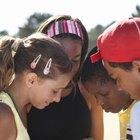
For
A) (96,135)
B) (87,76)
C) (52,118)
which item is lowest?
(96,135)

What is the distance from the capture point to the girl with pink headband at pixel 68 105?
3.11 metres

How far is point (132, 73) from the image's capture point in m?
2.59

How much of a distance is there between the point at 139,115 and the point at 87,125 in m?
1.01

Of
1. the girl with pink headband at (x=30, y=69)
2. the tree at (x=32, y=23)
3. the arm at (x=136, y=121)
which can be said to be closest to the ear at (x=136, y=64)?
the arm at (x=136, y=121)

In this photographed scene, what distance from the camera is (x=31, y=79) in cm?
266

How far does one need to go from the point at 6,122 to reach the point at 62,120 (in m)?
0.85

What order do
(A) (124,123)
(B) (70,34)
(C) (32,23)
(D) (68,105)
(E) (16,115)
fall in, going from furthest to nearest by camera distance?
(C) (32,23), (D) (68,105), (B) (70,34), (A) (124,123), (E) (16,115)

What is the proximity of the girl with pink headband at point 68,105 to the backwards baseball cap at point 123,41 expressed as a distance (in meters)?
0.39

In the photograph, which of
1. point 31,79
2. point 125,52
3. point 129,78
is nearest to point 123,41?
point 125,52

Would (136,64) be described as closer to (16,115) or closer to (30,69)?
(30,69)

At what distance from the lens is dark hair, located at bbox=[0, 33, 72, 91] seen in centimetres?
265

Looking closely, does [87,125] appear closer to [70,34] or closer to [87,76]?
[87,76]

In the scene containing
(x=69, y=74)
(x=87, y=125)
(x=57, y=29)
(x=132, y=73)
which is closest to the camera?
(x=132, y=73)

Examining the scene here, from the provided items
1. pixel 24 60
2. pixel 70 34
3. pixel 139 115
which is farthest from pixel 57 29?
pixel 139 115
